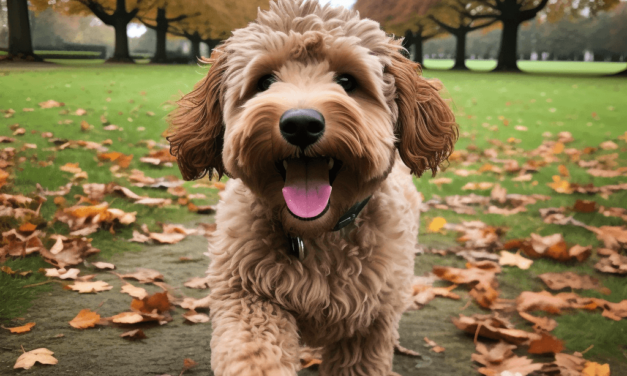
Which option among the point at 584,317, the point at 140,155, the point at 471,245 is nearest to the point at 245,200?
the point at 584,317

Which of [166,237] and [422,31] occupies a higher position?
[422,31]

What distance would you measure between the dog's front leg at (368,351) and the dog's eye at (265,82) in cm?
130

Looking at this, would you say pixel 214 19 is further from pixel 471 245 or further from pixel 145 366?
pixel 145 366

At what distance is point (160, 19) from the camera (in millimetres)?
24547

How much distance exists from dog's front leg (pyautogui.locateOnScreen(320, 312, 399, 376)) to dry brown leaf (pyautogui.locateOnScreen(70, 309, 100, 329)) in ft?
4.76

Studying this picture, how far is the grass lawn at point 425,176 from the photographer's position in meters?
3.60

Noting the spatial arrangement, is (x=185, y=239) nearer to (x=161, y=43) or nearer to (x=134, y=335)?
(x=134, y=335)

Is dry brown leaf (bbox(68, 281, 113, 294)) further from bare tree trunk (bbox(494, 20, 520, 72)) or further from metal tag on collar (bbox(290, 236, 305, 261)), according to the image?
bare tree trunk (bbox(494, 20, 520, 72))

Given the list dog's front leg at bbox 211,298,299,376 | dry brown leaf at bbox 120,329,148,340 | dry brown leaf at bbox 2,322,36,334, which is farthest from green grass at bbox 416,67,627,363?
dry brown leaf at bbox 2,322,36,334

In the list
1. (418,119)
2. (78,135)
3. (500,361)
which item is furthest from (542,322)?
(78,135)

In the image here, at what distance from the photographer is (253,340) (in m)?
2.24

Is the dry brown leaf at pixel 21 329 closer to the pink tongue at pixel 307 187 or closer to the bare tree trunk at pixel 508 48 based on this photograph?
the pink tongue at pixel 307 187

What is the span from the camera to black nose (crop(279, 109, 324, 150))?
7.11 ft

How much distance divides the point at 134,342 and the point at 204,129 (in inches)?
51.6
